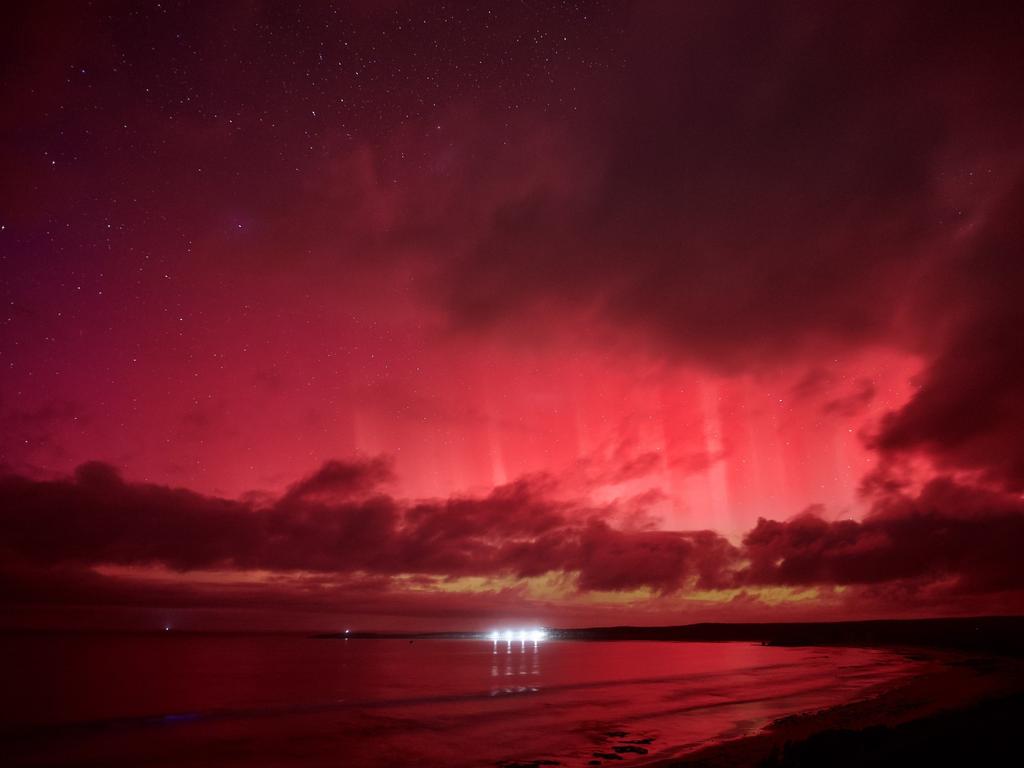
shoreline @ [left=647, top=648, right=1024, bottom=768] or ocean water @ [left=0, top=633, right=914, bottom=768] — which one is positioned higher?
shoreline @ [left=647, top=648, right=1024, bottom=768]

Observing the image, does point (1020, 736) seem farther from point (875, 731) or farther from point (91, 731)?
point (91, 731)

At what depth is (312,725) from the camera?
38969 mm

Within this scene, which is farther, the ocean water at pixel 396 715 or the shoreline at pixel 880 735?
the ocean water at pixel 396 715

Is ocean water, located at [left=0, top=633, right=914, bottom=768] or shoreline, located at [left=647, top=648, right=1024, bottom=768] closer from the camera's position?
shoreline, located at [left=647, top=648, right=1024, bottom=768]

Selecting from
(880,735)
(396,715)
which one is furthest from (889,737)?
(396,715)

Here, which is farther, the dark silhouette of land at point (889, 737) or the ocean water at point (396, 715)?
the ocean water at point (396, 715)

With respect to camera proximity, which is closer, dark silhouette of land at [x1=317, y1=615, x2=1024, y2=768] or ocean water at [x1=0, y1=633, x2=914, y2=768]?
dark silhouette of land at [x1=317, y1=615, x2=1024, y2=768]

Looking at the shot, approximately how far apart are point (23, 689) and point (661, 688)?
192 feet

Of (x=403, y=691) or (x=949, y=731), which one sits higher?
(x=949, y=731)

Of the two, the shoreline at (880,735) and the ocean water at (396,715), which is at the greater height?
the shoreline at (880,735)

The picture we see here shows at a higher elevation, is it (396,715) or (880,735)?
(880,735)

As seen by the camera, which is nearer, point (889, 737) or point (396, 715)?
point (889, 737)

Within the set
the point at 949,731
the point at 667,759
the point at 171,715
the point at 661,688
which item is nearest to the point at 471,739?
the point at 667,759

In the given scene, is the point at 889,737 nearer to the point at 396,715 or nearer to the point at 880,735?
the point at 880,735
